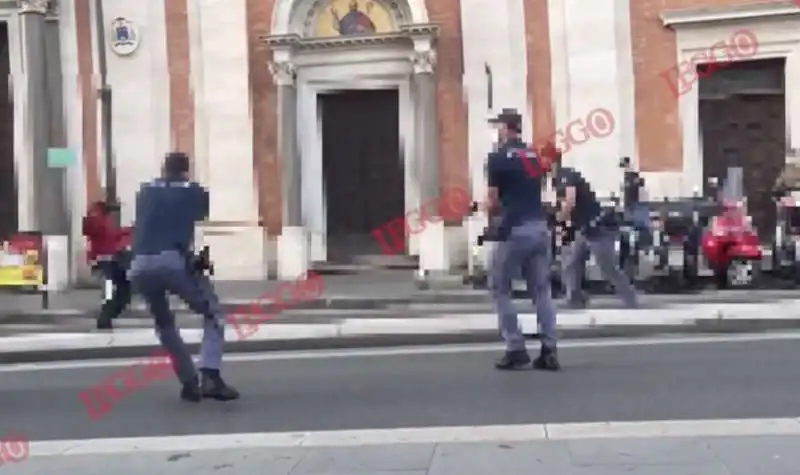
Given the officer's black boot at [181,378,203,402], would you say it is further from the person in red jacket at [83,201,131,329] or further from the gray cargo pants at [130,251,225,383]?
the person in red jacket at [83,201,131,329]

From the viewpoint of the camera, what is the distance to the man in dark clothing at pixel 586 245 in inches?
485

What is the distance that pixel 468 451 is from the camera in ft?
19.2

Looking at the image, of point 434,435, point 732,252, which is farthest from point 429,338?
point 732,252

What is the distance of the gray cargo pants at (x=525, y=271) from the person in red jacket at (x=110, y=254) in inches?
240

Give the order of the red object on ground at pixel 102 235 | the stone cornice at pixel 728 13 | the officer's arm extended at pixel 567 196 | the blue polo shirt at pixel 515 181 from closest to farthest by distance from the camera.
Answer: the blue polo shirt at pixel 515 181 → the officer's arm extended at pixel 567 196 → the red object on ground at pixel 102 235 → the stone cornice at pixel 728 13

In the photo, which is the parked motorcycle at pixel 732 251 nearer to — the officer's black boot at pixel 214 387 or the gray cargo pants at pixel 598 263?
the gray cargo pants at pixel 598 263

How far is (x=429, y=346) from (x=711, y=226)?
553cm

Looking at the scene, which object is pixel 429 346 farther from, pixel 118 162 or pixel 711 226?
pixel 118 162

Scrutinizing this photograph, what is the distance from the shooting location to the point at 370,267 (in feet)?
61.1

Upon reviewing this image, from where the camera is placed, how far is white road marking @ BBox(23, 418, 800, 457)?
20.2 feet

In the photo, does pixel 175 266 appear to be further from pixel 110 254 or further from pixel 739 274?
pixel 739 274

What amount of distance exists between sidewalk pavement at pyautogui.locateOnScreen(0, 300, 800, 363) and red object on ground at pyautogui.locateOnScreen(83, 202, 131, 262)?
1.64 m

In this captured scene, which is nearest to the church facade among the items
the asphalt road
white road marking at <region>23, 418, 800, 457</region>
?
the asphalt road

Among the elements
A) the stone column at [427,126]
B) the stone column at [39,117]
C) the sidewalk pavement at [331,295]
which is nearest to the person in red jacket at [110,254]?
the sidewalk pavement at [331,295]
